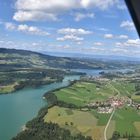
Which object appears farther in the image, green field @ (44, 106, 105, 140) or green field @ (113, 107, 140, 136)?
green field @ (113, 107, 140, 136)

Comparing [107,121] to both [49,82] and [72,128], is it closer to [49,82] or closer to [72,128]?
[72,128]

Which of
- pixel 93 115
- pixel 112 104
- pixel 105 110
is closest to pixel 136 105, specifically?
pixel 112 104

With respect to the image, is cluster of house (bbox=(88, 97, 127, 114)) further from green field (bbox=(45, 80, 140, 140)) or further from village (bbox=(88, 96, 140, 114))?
green field (bbox=(45, 80, 140, 140))

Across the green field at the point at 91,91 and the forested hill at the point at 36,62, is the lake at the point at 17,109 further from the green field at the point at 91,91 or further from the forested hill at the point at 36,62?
the forested hill at the point at 36,62

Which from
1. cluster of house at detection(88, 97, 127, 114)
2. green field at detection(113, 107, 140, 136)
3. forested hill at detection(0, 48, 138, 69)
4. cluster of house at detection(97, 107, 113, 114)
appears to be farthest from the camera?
forested hill at detection(0, 48, 138, 69)

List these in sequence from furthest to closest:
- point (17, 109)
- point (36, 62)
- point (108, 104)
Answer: point (36, 62), point (108, 104), point (17, 109)

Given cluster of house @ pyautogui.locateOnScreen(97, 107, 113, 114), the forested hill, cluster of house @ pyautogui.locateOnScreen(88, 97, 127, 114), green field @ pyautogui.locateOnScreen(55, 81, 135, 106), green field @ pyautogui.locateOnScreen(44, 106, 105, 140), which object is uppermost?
the forested hill

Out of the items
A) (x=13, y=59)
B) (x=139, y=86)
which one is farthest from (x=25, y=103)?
(x=13, y=59)

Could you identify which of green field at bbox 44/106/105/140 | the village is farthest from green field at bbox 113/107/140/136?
green field at bbox 44/106/105/140

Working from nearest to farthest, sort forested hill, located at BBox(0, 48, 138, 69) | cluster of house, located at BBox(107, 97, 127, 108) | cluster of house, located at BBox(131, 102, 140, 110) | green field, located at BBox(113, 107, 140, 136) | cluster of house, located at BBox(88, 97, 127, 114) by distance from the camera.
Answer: green field, located at BBox(113, 107, 140, 136) < cluster of house, located at BBox(88, 97, 127, 114) < cluster of house, located at BBox(131, 102, 140, 110) < cluster of house, located at BBox(107, 97, 127, 108) < forested hill, located at BBox(0, 48, 138, 69)

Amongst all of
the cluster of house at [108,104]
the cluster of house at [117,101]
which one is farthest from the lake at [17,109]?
the cluster of house at [117,101]

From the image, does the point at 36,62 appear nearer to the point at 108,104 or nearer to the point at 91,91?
the point at 91,91

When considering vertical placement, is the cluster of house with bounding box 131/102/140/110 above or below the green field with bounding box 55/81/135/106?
below
